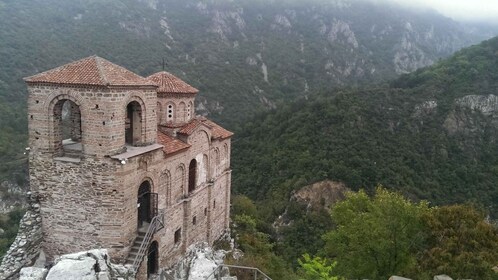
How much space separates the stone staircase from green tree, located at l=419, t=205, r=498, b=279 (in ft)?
41.7

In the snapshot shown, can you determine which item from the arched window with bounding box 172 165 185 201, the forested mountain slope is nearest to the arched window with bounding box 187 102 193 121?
the arched window with bounding box 172 165 185 201

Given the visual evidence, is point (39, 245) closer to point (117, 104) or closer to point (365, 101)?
point (117, 104)

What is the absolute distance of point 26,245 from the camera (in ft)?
56.7

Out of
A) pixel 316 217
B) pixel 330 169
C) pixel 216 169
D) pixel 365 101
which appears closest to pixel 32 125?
pixel 216 169

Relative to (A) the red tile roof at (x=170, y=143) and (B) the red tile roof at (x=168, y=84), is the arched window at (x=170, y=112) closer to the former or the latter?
(B) the red tile roof at (x=168, y=84)

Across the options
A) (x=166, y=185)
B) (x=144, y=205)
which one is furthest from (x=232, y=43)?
(x=144, y=205)

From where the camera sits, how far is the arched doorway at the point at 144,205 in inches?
745

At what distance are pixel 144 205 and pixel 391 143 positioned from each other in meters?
48.5

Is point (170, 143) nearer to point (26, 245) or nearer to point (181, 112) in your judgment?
point (181, 112)

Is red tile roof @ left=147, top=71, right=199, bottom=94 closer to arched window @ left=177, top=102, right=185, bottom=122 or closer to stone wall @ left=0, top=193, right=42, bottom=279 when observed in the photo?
arched window @ left=177, top=102, right=185, bottom=122

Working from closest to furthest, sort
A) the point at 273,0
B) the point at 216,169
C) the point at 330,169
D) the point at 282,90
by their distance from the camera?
the point at 216,169 → the point at 330,169 → the point at 282,90 → the point at 273,0

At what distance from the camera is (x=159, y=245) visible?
779 inches

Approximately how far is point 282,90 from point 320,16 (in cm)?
6140

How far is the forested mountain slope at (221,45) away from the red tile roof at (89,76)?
5379 cm
